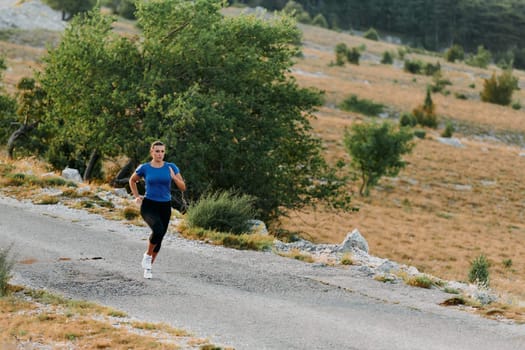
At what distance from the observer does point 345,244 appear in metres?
16.4

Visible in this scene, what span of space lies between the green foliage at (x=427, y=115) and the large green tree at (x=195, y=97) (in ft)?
137

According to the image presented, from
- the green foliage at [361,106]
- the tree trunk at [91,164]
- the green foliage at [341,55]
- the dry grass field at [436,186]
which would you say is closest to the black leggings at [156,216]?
the dry grass field at [436,186]

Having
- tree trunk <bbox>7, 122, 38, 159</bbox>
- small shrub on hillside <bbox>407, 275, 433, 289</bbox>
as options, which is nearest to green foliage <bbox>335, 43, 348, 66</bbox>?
tree trunk <bbox>7, 122, 38, 159</bbox>

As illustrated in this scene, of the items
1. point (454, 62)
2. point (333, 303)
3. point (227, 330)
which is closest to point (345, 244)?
point (333, 303)

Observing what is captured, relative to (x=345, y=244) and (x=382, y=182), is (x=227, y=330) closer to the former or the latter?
(x=345, y=244)

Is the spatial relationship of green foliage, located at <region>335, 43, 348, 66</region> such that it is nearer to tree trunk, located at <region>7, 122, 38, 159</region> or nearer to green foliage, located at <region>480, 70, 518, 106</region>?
green foliage, located at <region>480, 70, 518, 106</region>

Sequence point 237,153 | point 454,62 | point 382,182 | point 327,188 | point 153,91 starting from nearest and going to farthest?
point 153,91 < point 237,153 < point 327,188 < point 382,182 < point 454,62

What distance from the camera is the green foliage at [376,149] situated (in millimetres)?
41281

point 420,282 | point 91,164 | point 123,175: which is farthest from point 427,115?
point 420,282

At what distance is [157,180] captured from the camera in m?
11.9

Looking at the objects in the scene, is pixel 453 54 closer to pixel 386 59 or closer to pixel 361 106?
pixel 386 59

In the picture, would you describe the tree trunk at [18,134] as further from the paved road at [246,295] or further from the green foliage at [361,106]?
the green foliage at [361,106]

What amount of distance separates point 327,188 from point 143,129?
7409 millimetres

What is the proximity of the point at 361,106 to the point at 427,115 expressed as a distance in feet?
20.4
